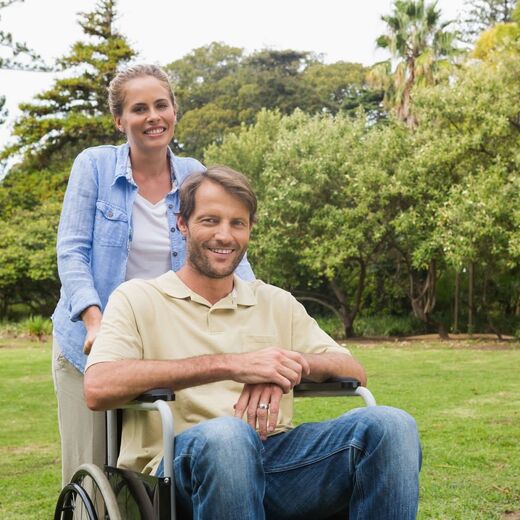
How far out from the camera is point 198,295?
2.54 metres

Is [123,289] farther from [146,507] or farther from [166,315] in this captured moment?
[146,507]

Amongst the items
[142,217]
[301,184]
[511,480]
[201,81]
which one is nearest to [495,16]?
[201,81]

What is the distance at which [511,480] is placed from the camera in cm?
550

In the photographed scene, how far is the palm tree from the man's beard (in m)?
19.0

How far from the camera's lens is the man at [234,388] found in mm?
2115

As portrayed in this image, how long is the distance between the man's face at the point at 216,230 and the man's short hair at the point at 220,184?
11 millimetres

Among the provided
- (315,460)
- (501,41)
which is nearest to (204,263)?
(315,460)

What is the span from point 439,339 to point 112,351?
612 inches

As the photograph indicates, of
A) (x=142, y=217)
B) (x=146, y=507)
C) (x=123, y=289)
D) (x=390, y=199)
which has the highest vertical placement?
(x=390, y=199)

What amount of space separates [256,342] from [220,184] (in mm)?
439

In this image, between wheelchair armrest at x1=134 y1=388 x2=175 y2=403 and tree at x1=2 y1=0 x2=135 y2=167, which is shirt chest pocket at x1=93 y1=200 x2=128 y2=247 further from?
tree at x1=2 y1=0 x2=135 y2=167

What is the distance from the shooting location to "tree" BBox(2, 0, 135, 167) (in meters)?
24.3

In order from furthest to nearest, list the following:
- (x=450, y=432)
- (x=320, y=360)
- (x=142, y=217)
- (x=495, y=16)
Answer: (x=495, y=16), (x=450, y=432), (x=142, y=217), (x=320, y=360)

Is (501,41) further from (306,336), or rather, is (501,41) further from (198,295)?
(198,295)
